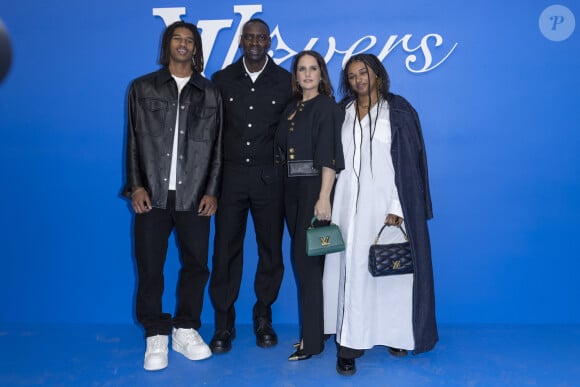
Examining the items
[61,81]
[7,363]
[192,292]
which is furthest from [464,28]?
[7,363]

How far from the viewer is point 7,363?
11.0 feet

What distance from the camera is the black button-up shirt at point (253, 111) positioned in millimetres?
3322

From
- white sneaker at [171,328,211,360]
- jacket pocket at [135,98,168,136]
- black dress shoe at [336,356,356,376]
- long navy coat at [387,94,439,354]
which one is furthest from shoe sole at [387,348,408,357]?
jacket pocket at [135,98,168,136]

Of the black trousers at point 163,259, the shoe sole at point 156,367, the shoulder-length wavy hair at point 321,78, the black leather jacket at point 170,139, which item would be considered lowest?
the shoe sole at point 156,367

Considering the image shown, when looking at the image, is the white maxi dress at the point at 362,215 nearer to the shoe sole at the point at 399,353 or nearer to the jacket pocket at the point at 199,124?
the shoe sole at the point at 399,353

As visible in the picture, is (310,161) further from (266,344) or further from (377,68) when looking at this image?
(266,344)

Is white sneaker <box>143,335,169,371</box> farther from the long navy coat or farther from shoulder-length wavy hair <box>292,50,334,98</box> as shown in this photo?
shoulder-length wavy hair <box>292,50,334,98</box>

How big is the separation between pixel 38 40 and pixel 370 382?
10.7 feet

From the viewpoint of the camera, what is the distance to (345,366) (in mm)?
3119

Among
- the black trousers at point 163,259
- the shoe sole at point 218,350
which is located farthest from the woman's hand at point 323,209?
the shoe sole at point 218,350

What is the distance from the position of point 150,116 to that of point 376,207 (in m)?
1.43

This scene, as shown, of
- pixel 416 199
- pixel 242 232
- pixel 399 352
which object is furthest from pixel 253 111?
pixel 399 352

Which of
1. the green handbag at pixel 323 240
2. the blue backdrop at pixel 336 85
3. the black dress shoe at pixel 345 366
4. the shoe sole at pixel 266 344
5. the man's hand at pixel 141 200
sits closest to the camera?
the green handbag at pixel 323 240

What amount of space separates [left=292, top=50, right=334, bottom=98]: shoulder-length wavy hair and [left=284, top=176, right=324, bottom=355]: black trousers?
1.68 ft
